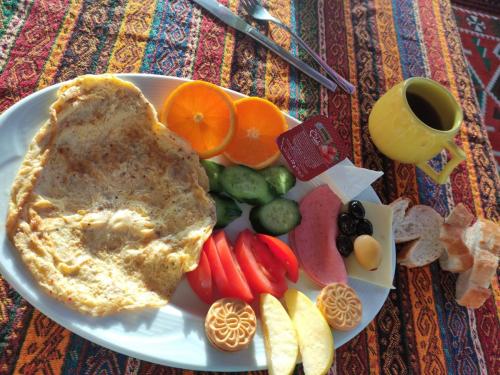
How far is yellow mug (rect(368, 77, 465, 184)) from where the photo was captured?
5.50 ft

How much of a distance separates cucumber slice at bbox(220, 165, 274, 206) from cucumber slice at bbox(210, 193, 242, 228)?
34mm

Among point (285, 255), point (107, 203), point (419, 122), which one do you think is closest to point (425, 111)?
point (419, 122)

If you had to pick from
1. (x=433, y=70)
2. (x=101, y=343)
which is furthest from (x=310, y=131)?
(x=433, y=70)

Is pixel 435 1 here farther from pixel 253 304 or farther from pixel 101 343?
pixel 101 343

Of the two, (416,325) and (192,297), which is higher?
(192,297)

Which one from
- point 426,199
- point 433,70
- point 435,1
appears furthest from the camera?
point 435,1

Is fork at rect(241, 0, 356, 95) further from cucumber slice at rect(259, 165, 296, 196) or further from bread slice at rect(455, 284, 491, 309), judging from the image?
bread slice at rect(455, 284, 491, 309)

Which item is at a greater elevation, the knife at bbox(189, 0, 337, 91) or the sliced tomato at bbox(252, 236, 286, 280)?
the knife at bbox(189, 0, 337, 91)

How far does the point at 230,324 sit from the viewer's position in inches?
51.1

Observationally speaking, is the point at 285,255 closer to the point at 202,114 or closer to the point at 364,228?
the point at 364,228

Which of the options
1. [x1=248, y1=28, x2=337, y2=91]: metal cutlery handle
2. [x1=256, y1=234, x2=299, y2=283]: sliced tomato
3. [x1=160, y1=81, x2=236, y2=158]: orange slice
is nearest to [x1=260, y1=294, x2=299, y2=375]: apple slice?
[x1=256, y1=234, x2=299, y2=283]: sliced tomato

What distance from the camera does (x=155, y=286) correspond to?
53.1 inches

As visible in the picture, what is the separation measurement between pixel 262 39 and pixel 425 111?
35.4 inches

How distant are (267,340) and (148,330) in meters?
0.39
